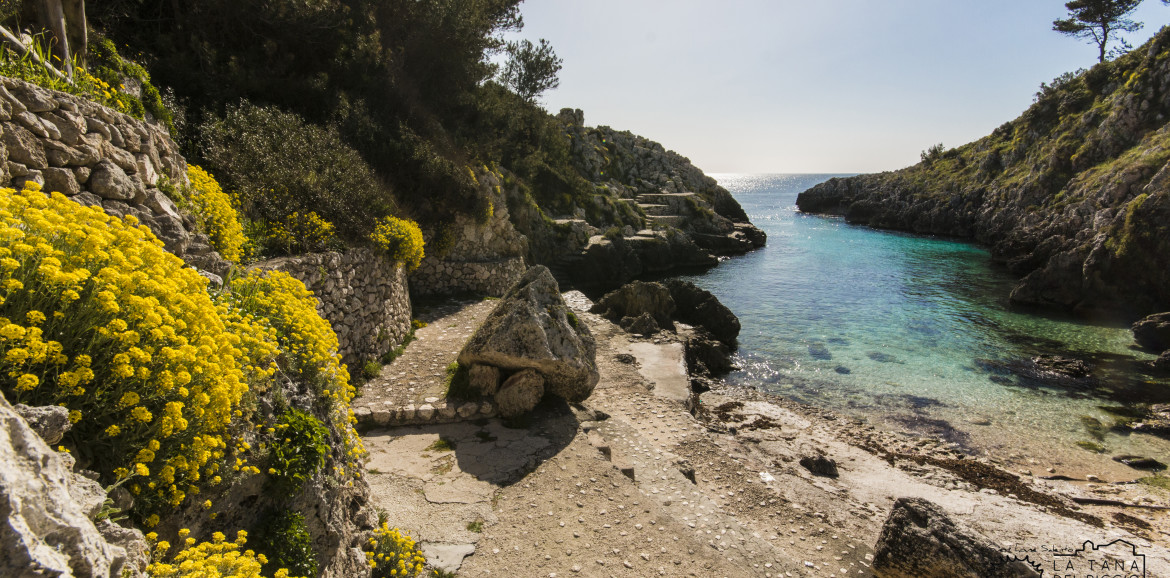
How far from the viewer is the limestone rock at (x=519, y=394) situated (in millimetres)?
12203

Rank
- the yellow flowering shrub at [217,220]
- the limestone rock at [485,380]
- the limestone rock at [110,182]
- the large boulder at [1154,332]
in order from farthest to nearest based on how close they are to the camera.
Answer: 1. the large boulder at [1154,332]
2. the limestone rock at [485,380]
3. the yellow flowering shrub at [217,220]
4. the limestone rock at [110,182]

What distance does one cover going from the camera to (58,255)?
152 inches

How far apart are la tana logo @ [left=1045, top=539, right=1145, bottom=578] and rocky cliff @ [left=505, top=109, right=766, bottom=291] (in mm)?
25513

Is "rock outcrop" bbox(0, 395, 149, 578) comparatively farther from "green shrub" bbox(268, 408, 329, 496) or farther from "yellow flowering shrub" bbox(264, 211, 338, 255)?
"yellow flowering shrub" bbox(264, 211, 338, 255)

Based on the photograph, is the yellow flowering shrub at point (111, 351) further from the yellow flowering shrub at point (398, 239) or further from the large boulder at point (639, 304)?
the large boulder at point (639, 304)

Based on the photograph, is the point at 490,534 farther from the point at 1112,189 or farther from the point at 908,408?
the point at 1112,189

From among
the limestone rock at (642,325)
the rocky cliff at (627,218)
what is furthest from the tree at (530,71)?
the limestone rock at (642,325)

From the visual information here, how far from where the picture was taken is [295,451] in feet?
18.7

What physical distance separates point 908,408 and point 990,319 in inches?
707

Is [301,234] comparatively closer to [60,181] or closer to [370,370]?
[370,370]

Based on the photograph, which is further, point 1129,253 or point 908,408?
point 1129,253

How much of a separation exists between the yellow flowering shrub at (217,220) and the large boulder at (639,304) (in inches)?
692

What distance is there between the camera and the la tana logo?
10297 mm

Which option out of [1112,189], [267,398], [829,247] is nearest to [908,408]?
[267,398]
